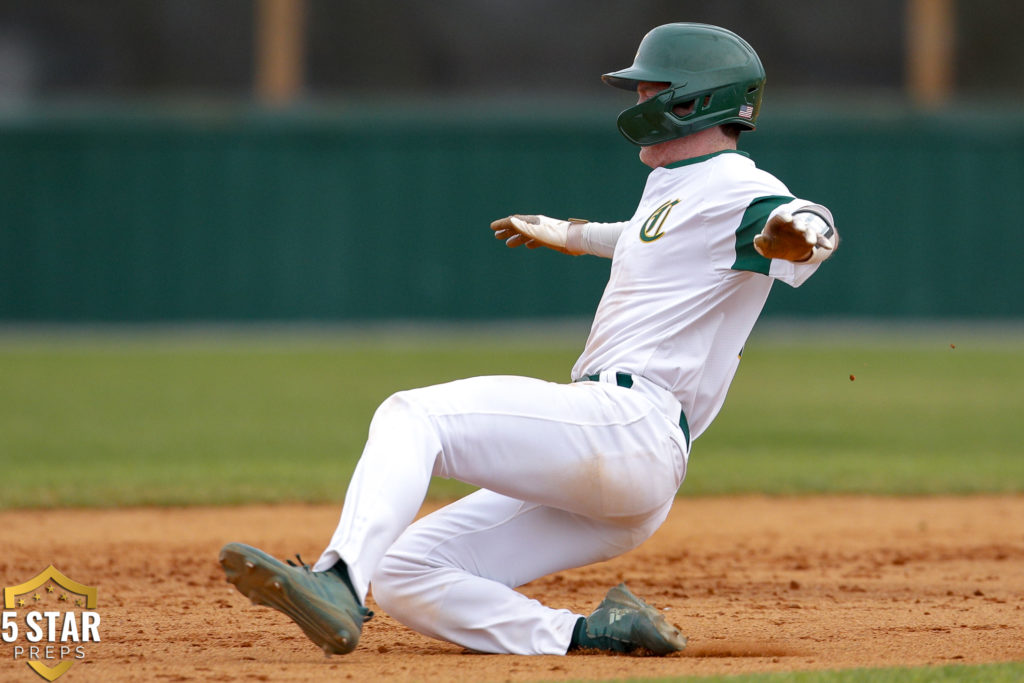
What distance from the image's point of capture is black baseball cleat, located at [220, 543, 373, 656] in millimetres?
2859

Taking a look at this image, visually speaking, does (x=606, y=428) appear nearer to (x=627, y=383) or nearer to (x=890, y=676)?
(x=627, y=383)

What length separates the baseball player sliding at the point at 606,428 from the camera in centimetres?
299

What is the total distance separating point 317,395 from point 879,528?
21.0 feet

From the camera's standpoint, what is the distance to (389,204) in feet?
53.9

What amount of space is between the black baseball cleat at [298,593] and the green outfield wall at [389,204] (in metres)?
13.4

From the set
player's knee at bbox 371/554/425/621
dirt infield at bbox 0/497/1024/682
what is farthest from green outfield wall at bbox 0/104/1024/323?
player's knee at bbox 371/554/425/621

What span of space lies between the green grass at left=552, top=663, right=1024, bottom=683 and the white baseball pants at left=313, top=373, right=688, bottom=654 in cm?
45

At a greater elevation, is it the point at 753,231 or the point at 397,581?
the point at 753,231

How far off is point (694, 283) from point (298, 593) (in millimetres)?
1213

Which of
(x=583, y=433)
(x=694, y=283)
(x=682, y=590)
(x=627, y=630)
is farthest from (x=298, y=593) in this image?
(x=682, y=590)

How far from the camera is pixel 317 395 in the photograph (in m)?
11.5

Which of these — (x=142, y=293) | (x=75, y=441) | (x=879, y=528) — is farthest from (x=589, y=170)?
(x=879, y=528)

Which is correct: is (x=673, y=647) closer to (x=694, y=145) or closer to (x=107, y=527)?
(x=694, y=145)

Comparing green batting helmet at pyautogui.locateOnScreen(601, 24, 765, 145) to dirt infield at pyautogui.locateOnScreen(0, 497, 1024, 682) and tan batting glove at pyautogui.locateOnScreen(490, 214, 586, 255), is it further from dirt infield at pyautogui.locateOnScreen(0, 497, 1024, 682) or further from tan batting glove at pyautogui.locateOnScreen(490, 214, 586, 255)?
dirt infield at pyautogui.locateOnScreen(0, 497, 1024, 682)
